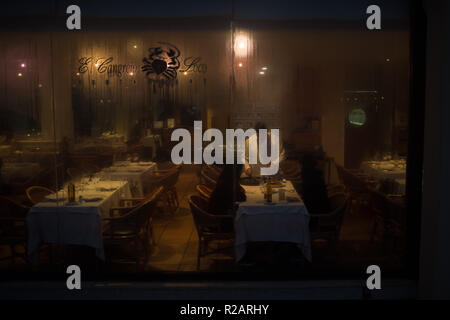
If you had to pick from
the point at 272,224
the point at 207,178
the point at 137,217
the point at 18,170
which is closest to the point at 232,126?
the point at 207,178

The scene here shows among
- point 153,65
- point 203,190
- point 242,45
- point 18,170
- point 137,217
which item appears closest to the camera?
point 242,45

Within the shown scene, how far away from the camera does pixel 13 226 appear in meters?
5.44

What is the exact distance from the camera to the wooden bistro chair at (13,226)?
17.5ft

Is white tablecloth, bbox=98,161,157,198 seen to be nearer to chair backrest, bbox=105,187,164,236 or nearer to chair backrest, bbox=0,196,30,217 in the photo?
chair backrest, bbox=105,187,164,236

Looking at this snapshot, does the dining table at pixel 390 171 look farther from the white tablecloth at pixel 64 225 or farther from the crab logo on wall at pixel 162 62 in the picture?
the white tablecloth at pixel 64 225

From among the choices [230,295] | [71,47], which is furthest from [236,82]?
[230,295]

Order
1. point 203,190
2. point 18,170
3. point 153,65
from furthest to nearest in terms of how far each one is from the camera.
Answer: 1. point 203,190
2. point 18,170
3. point 153,65

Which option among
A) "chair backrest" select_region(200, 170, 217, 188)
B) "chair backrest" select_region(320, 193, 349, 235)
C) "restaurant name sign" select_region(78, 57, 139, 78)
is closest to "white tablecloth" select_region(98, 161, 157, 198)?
"chair backrest" select_region(200, 170, 217, 188)

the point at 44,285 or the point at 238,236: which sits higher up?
the point at 238,236

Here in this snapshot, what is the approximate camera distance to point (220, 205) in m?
5.36

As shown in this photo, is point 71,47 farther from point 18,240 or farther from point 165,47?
point 18,240

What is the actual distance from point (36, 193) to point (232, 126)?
2.60 m

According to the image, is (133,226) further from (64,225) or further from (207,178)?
(207,178)

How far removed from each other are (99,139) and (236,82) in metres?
1.78
